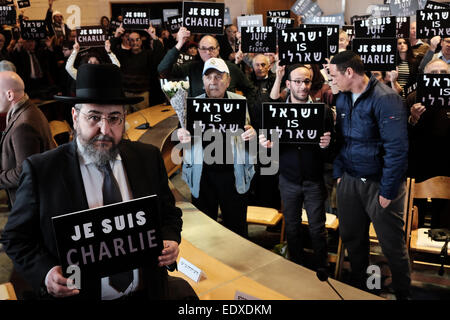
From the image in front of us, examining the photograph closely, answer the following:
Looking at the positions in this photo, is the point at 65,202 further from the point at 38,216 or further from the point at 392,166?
the point at 392,166

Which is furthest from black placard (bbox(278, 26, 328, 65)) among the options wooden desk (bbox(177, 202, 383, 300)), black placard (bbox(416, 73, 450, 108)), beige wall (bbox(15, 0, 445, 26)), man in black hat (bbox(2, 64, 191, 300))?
beige wall (bbox(15, 0, 445, 26))

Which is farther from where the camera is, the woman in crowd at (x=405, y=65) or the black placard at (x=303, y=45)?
the woman in crowd at (x=405, y=65)

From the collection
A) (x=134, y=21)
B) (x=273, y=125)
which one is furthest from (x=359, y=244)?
(x=134, y=21)

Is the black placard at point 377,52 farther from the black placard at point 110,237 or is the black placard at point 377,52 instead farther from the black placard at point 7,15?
the black placard at point 7,15

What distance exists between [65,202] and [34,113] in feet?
6.69

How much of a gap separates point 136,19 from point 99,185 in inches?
228

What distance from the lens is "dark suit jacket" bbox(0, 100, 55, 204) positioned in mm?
3539

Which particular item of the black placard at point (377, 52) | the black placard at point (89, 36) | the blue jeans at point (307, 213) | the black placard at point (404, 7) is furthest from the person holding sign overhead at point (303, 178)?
the black placard at point (404, 7)

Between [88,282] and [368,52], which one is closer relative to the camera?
[88,282]

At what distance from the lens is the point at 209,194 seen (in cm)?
378

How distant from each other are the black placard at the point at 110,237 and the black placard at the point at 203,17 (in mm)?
4155

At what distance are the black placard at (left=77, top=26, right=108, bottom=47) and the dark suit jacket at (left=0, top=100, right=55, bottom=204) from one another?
11.4 feet

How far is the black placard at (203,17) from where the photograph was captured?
5.48 metres

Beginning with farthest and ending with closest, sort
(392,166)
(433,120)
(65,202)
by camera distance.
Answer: (433,120) < (392,166) < (65,202)
